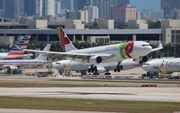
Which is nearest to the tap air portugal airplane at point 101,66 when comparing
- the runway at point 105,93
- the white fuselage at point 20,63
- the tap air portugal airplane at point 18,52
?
the white fuselage at point 20,63

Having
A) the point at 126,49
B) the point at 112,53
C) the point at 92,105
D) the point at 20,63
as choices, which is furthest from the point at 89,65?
the point at 92,105

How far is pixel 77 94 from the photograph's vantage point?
274ft

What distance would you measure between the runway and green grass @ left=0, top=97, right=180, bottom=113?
397 centimetres

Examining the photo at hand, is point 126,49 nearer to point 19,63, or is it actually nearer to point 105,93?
point 105,93

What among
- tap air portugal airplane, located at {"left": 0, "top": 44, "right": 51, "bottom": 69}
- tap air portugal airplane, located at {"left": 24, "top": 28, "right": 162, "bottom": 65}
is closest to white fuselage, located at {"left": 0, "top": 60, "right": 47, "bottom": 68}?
tap air portugal airplane, located at {"left": 0, "top": 44, "right": 51, "bottom": 69}

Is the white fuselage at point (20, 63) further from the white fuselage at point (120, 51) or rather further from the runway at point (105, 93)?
the runway at point (105, 93)

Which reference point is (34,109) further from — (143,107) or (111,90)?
(111,90)

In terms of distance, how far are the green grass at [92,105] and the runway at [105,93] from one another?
13.0ft

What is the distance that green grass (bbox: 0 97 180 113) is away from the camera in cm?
6719

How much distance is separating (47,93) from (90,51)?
120 ft

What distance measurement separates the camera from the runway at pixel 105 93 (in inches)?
3088

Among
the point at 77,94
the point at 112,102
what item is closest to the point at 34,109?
the point at 112,102

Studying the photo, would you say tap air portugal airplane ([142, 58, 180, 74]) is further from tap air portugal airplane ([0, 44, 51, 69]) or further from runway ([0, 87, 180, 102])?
runway ([0, 87, 180, 102])

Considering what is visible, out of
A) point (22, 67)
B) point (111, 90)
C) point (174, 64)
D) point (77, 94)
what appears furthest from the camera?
point (22, 67)
